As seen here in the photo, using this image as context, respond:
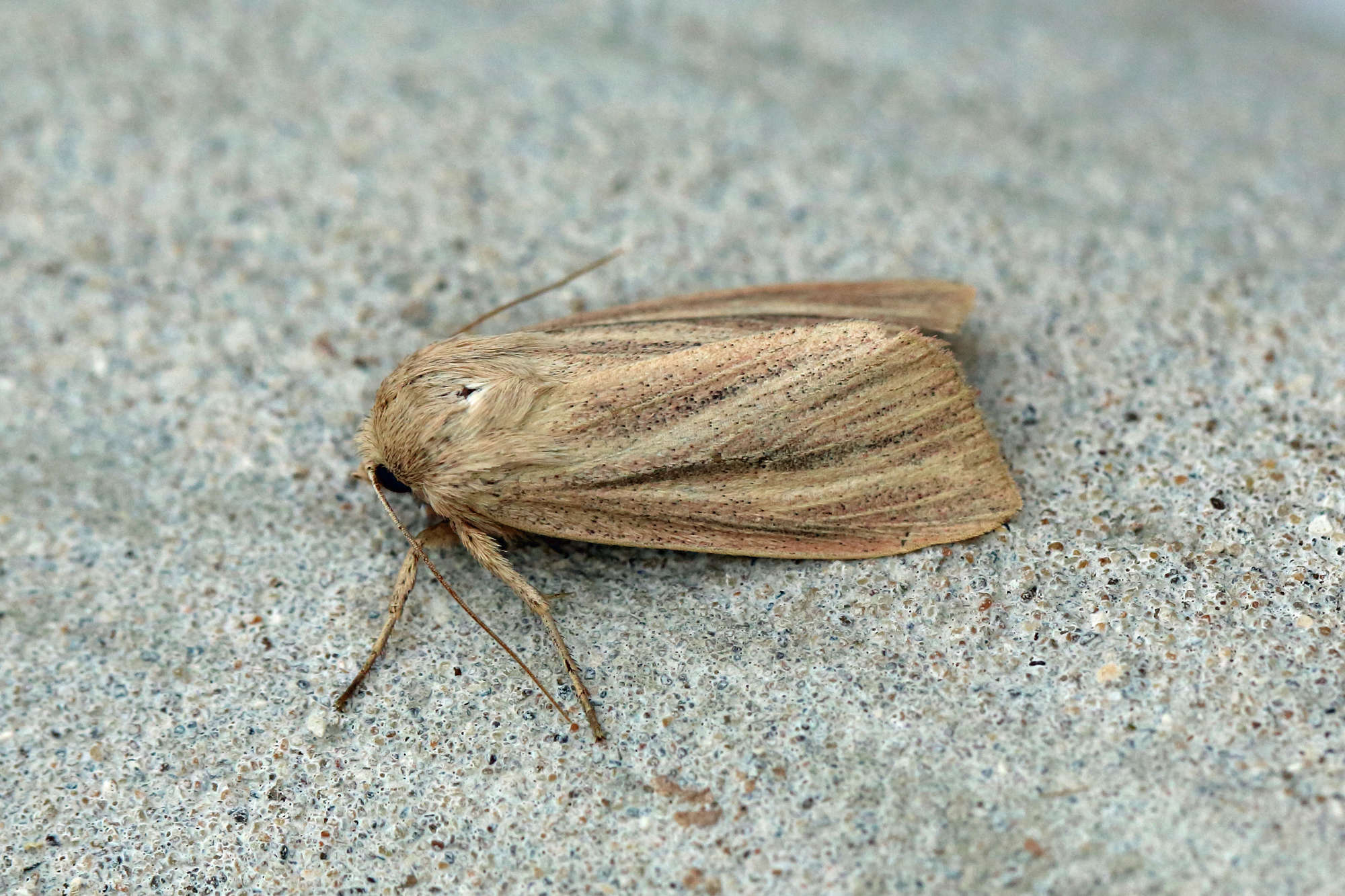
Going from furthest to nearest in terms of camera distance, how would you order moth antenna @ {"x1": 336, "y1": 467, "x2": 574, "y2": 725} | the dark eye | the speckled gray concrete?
the dark eye, moth antenna @ {"x1": 336, "y1": 467, "x2": 574, "y2": 725}, the speckled gray concrete

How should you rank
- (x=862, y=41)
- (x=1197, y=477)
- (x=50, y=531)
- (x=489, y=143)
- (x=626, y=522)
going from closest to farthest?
(x=626, y=522), (x=1197, y=477), (x=50, y=531), (x=489, y=143), (x=862, y=41)

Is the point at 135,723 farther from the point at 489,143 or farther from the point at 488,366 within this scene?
the point at 489,143

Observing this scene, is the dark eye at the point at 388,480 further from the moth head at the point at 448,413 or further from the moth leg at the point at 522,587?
the moth leg at the point at 522,587

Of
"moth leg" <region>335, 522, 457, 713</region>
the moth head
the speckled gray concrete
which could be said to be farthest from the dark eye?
the speckled gray concrete

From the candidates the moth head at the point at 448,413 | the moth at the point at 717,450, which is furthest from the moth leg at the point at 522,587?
the moth head at the point at 448,413

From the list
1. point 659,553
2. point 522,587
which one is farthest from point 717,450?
point 522,587

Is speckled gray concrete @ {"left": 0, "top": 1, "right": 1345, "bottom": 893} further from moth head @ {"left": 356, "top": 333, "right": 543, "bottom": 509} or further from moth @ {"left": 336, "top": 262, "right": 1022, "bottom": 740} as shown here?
moth head @ {"left": 356, "top": 333, "right": 543, "bottom": 509}

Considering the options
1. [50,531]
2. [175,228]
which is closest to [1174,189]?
[175,228]
